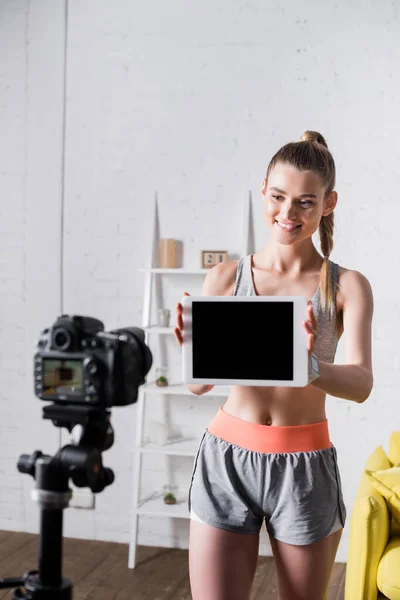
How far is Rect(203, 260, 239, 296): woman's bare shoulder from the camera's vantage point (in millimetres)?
1782

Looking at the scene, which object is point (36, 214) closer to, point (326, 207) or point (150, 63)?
point (150, 63)

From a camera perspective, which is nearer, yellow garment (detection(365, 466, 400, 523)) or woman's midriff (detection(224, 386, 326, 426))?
woman's midriff (detection(224, 386, 326, 426))

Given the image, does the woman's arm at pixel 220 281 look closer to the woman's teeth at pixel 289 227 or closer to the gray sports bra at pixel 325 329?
the gray sports bra at pixel 325 329

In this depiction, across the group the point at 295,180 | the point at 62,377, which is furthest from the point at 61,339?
the point at 295,180

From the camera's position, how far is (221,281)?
178cm

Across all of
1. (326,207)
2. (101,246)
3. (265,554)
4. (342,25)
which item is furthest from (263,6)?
(265,554)

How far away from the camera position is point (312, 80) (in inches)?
144

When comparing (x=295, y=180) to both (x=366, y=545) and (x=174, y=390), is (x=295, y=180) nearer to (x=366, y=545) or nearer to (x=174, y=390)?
(x=366, y=545)

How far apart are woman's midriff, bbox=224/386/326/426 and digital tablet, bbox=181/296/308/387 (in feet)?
0.72

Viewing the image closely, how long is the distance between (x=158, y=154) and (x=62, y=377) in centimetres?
272

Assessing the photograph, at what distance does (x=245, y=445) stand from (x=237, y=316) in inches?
12.4

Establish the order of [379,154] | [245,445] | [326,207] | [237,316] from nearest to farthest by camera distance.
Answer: [237,316] → [245,445] → [326,207] → [379,154]

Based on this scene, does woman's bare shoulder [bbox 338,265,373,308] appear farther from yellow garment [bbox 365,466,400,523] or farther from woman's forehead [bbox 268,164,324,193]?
yellow garment [bbox 365,466,400,523]

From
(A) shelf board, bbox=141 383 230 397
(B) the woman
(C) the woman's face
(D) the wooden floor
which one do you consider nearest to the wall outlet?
(D) the wooden floor
